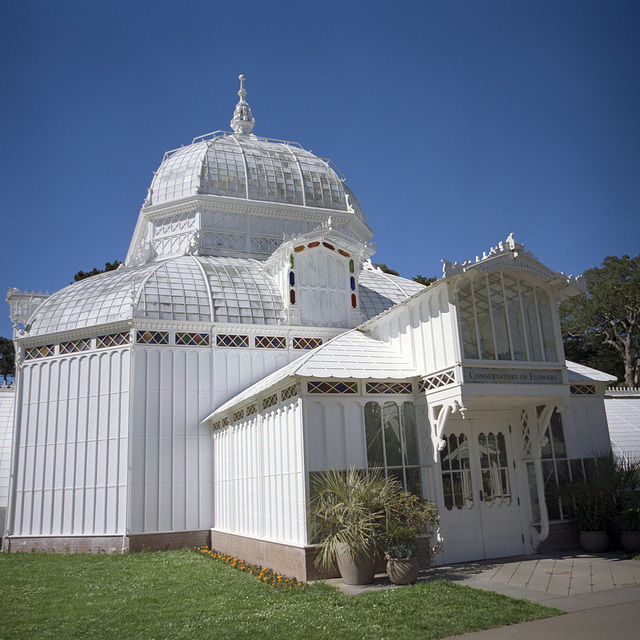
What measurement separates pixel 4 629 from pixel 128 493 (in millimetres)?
7119

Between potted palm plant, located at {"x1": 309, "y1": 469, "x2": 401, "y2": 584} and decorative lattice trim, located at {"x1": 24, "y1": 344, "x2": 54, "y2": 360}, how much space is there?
9714 millimetres

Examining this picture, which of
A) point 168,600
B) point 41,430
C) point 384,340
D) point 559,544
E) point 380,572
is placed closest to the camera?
point 168,600

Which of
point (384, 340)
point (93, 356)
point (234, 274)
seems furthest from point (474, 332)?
point (93, 356)

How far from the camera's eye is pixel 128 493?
1527 cm

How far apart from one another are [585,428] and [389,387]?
Result: 204 inches

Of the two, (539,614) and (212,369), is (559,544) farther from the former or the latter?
(212,369)

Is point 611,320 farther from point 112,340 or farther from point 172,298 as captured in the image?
point 112,340

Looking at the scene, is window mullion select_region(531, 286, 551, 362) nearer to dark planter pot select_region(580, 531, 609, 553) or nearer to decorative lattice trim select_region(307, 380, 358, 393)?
dark planter pot select_region(580, 531, 609, 553)

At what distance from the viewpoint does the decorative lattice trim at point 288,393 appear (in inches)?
459

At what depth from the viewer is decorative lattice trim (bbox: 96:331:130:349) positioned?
1627 centimetres

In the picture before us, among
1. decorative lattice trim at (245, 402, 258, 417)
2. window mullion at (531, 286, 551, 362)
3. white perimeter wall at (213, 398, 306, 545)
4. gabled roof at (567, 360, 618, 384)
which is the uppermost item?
window mullion at (531, 286, 551, 362)

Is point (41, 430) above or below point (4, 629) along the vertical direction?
above

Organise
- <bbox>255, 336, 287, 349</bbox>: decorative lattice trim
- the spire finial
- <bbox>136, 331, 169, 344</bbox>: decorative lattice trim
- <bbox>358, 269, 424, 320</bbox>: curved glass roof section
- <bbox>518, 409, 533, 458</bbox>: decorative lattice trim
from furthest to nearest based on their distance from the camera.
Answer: the spire finial, <bbox>358, 269, 424, 320</bbox>: curved glass roof section, <bbox>255, 336, 287, 349</bbox>: decorative lattice trim, <bbox>136, 331, 169, 344</bbox>: decorative lattice trim, <bbox>518, 409, 533, 458</bbox>: decorative lattice trim

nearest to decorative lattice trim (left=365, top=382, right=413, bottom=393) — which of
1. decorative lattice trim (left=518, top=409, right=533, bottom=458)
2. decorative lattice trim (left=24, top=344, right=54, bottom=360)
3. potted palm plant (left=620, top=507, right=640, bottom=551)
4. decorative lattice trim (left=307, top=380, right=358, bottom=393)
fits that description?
decorative lattice trim (left=307, top=380, right=358, bottom=393)
